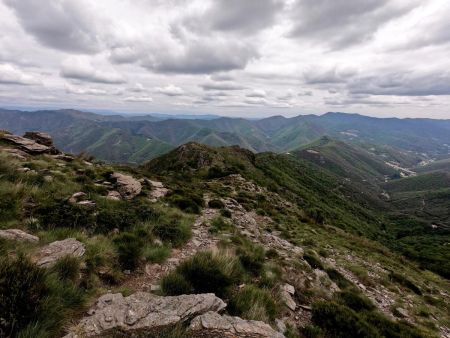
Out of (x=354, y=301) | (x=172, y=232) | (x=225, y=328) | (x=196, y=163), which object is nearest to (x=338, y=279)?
(x=354, y=301)

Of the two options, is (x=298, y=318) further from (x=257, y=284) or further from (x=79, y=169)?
(x=79, y=169)

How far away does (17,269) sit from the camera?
484 cm

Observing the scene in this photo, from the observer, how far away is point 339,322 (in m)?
8.04

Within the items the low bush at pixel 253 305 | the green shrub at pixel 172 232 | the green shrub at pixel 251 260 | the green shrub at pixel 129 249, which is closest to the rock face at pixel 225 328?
the low bush at pixel 253 305

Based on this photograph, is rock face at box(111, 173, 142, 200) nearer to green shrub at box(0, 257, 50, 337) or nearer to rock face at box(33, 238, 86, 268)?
rock face at box(33, 238, 86, 268)

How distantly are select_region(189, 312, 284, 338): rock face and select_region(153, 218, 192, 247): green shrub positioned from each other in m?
5.77

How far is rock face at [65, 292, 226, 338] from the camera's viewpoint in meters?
4.88

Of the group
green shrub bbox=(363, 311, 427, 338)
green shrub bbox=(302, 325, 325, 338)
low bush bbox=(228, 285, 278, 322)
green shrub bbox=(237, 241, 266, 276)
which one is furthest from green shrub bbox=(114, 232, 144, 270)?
green shrub bbox=(363, 311, 427, 338)

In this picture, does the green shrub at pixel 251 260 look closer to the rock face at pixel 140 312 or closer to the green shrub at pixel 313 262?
the rock face at pixel 140 312

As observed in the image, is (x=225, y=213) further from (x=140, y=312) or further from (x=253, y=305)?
(x=140, y=312)

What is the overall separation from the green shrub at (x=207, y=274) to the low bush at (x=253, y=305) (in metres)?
0.46

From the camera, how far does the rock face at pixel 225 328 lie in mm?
5027

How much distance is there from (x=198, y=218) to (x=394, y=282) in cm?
1387

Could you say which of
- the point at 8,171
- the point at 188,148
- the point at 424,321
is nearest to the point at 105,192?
the point at 8,171
